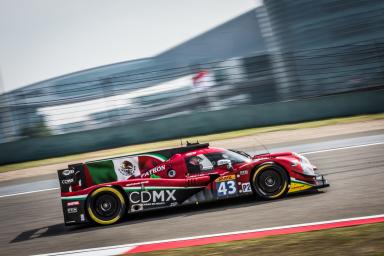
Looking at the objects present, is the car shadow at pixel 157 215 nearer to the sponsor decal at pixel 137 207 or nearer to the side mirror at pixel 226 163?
the sponsor decal at pixel 137 207

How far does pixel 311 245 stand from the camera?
587 cm

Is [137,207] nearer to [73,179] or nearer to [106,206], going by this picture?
[106,206]

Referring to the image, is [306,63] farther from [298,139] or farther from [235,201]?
[235,201]

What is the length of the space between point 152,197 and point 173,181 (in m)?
0.49

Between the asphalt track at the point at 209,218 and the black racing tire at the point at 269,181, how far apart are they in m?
0.20

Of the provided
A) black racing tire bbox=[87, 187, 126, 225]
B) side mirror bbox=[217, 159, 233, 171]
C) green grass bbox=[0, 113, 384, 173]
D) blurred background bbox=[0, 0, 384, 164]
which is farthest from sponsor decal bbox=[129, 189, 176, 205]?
blurred background bbox=[0, 0, 384, 164]

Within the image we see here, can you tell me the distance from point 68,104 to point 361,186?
13.6 m

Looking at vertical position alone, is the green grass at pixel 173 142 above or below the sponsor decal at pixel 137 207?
above

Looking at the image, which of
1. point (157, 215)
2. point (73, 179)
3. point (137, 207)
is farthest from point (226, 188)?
point (73, 179)

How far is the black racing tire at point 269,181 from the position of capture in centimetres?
860

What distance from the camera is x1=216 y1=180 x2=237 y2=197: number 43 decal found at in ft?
28.3

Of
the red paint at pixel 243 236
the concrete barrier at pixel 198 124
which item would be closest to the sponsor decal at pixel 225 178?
the red paint at pixel 243 236

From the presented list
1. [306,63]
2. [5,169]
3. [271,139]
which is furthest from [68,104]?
[306,63]

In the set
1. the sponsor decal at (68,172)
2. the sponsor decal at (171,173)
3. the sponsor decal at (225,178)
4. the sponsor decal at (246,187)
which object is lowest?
the sponsor decal at (246,187)
